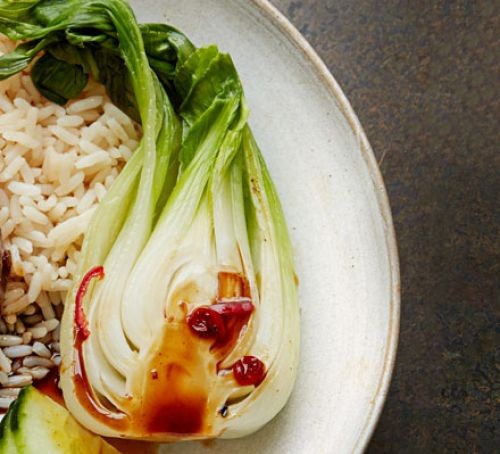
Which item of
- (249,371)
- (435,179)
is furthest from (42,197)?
(435,179)

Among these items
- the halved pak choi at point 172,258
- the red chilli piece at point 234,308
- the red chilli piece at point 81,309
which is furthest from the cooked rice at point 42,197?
the red chilli piece at point 234,308

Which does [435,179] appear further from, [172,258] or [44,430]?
[44,430]

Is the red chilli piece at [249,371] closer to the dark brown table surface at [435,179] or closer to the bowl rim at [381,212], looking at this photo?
the bowl rim at [381,212]

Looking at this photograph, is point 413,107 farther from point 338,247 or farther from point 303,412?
point 303,412

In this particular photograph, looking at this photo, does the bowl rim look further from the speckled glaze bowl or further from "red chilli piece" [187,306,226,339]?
"red chilli piece" [187,306,226,339]

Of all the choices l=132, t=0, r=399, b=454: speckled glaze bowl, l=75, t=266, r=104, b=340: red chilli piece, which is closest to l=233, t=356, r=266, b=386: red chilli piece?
l=132, t=0, r=399, b=454: speckled glaze bowl
